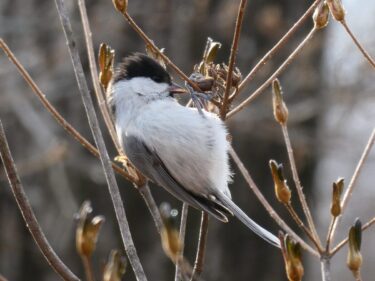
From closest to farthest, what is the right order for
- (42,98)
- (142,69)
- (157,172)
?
(42,98) → (157,172) → (142,69)

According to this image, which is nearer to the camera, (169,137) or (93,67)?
(93,67)

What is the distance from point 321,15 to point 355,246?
61 centimetres

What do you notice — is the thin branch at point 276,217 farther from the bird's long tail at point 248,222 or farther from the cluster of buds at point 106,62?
the cluster of buds at point 106,62

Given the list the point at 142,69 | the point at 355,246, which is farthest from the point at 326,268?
the point at 142,69

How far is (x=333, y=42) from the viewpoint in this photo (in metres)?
6.16

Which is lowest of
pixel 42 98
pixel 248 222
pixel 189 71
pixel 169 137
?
pixel 189 71

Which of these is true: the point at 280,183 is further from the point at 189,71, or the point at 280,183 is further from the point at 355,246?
the point at 189,71

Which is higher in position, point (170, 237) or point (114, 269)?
point (170, 237)

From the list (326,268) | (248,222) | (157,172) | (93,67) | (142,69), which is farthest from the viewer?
(142,69)

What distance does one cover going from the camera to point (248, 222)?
205 cm

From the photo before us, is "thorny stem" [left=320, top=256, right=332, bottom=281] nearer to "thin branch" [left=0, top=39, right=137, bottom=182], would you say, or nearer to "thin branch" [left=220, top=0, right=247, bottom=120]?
"thin branch" [left=220, top=0, right=247, bottom=120]

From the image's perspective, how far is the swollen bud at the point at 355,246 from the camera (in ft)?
4.44

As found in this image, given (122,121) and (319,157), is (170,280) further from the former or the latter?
(122,121)

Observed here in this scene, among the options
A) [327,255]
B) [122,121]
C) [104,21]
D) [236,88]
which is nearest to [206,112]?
[122,121]
